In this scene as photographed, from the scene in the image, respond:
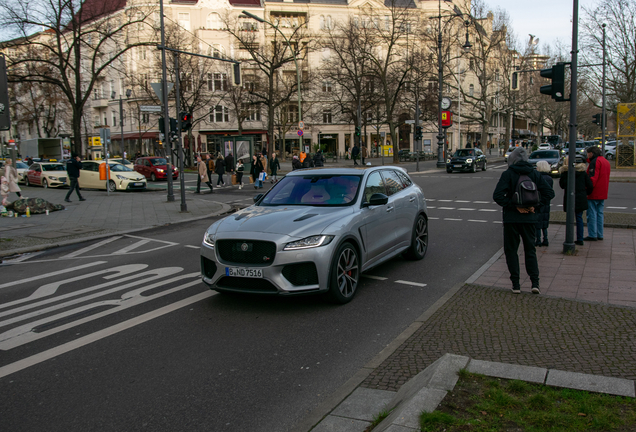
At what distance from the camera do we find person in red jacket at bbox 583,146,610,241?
32.4 ft

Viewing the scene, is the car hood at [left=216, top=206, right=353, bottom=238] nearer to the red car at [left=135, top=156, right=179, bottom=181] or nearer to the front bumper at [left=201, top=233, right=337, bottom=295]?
the front bumper at [left=201, top=233, right=337, bottom=295]

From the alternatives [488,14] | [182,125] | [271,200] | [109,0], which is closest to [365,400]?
[271,200]

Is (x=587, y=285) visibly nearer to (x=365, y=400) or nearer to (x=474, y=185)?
(x=365, y=400)

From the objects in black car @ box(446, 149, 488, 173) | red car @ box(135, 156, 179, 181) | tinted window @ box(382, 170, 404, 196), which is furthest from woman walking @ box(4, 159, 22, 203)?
black car @ box(446, 149, 488, 173)

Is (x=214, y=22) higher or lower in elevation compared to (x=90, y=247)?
higher

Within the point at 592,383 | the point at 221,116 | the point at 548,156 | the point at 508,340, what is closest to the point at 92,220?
the point at 508,340

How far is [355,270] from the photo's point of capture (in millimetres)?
6570

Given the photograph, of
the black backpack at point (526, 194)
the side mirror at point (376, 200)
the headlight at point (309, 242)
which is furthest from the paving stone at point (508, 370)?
the side mirror at point (376, 200)

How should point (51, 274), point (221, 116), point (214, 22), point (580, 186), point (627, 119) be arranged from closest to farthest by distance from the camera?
point (51, 274) < point (580, 186) < point (627, 119) < point (214, 22) < point (221, 116)

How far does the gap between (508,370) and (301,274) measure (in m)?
2.59

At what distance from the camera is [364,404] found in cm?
368

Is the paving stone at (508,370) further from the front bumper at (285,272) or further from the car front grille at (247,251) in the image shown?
the car front grille at (247,251)

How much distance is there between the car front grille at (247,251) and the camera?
5.83m

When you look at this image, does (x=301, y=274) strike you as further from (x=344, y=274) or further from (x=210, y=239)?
(x=210, y=239)
